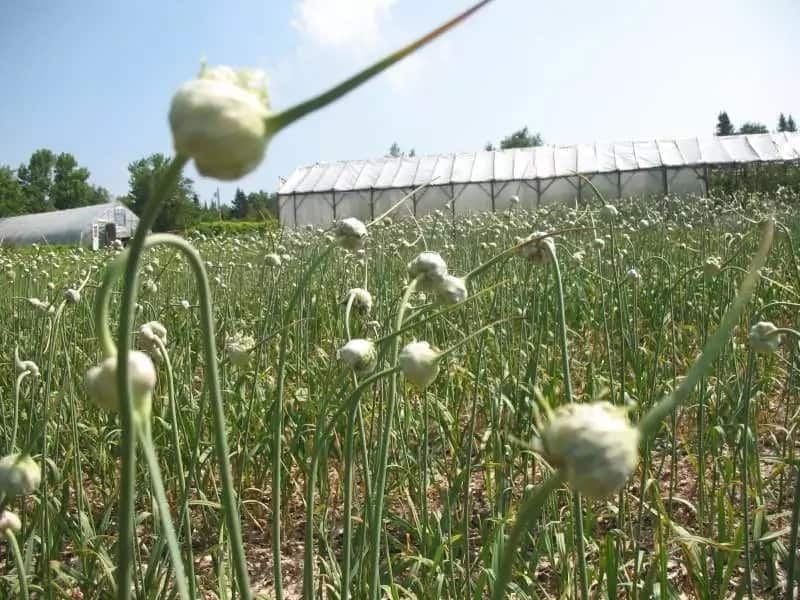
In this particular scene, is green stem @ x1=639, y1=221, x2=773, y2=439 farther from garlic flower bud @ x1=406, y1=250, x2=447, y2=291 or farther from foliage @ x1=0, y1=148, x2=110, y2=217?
foliage @ x1=0, y1=148, x2=110, y2=217

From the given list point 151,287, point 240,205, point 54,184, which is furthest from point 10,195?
point 151,287

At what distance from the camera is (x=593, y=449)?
38 cm

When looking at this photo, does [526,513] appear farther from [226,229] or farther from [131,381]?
[226,229]

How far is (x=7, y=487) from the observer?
67cm

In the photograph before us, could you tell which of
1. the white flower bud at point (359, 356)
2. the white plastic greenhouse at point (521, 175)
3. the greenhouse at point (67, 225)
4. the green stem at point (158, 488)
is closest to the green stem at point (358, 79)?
the green stem at point (158, 488)

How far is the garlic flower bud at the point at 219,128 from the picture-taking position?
0.36 m

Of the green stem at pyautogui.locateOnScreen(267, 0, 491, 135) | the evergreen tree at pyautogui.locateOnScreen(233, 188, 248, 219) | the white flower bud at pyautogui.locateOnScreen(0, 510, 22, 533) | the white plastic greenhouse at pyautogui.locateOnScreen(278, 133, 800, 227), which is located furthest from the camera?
the evergreen tree at pyautogui.locateOnScreen(233, 188, 248, 219)

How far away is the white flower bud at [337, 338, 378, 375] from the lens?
3.03 feet

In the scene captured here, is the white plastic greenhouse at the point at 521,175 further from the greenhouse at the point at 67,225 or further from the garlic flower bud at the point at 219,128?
the garlic flower bud at the point at 219,128

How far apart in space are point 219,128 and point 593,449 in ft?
0.91

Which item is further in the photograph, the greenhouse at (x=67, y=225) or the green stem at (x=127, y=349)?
the greenhouse at (x=67, y=225)

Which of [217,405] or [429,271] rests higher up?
[429,271]

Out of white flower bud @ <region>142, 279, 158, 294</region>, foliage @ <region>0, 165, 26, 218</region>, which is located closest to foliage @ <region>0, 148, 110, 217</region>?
foliage @ <region>0, 165, 26, 218</region>

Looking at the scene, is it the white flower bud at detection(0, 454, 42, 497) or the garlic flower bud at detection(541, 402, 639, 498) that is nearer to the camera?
the garlic flower bud at detection(541, 402, 639, 498)
